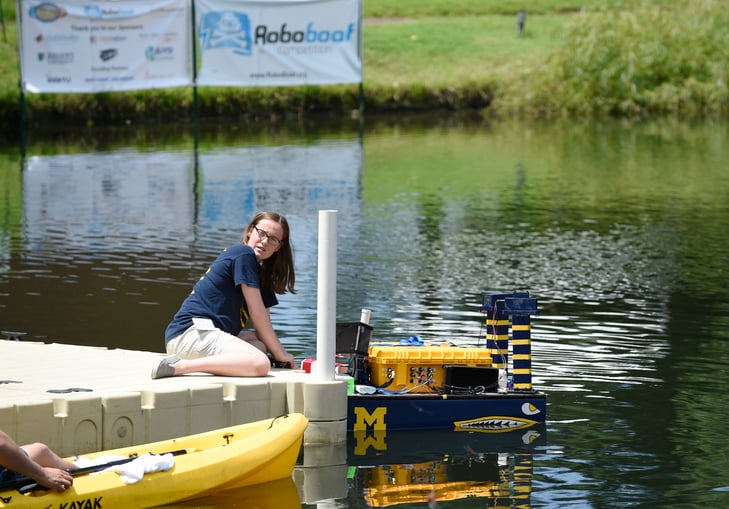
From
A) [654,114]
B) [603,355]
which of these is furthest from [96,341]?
[654,114]

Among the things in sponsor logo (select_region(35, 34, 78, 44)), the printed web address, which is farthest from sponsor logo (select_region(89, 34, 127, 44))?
the printed web address

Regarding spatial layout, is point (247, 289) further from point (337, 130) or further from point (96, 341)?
point (337, 130)

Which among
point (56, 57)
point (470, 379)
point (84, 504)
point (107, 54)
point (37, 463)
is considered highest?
point (107, 54)

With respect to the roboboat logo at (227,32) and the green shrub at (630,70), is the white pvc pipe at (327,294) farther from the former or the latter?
the green shrub at (630,70)

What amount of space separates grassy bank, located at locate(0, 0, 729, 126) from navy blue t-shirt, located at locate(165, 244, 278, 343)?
3314 centimetres

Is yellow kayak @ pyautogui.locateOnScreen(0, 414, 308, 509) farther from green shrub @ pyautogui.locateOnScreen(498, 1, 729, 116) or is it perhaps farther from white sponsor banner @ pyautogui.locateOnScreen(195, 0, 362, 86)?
green shrub @ pyautogui.locateOnScreen(498, 1, 729, 116)

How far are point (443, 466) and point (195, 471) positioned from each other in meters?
1.87

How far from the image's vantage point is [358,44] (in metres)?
39.2

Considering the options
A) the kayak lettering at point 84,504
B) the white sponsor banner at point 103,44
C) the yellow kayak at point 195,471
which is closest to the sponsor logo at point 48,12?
the white sponsor banner at point 103,44

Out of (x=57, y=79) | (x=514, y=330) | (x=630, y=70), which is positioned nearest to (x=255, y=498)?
(x=514, y=330)

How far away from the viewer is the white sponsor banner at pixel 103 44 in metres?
36.0

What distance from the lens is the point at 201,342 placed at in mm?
9969

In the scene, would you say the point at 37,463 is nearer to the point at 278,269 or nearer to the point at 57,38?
the point at 278,269

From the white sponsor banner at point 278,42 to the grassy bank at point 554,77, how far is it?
5183 millimetres
